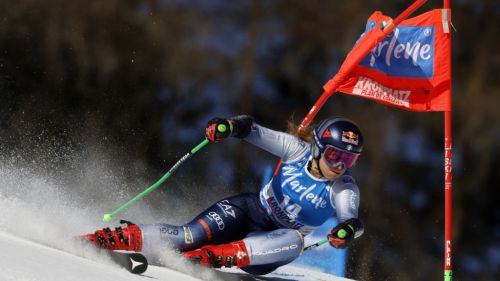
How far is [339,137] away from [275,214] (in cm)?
68

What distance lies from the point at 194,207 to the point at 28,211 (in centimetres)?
363

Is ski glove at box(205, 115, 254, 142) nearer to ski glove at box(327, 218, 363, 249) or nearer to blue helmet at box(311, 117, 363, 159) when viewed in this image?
blue helmet at box(311, 117, 363, 159)

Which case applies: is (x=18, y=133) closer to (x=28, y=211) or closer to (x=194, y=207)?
(x=194, y=207)

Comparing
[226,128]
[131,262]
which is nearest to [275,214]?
[226,128]

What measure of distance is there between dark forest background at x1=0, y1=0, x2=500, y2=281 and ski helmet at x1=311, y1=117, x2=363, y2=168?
3274 millimetres

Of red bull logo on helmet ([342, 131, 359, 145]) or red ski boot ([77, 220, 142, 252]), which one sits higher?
red bull logo on helmet ([342, 131, 359, 145])

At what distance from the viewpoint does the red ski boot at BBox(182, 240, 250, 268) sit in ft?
13.2

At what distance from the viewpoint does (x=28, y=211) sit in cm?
397

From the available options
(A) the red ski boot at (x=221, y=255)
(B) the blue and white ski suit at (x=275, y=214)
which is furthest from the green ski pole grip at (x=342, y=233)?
(A) the red ski boot at (x=221, y=255)

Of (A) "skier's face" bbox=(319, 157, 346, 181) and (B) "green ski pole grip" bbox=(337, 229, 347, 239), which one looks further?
(A) "skier's face" bbox=(319, 157, 346, 181)

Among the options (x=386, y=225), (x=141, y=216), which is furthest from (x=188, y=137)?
(x=386, y=225)

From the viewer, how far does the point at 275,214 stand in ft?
14.9

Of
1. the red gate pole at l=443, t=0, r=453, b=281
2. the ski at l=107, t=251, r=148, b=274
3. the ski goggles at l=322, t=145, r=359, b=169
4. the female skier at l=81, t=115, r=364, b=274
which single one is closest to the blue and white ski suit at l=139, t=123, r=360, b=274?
the female skier at l=81, t=115, r=364, b=274

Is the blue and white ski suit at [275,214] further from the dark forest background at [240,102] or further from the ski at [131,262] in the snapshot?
the dark forest background at [240,102]
